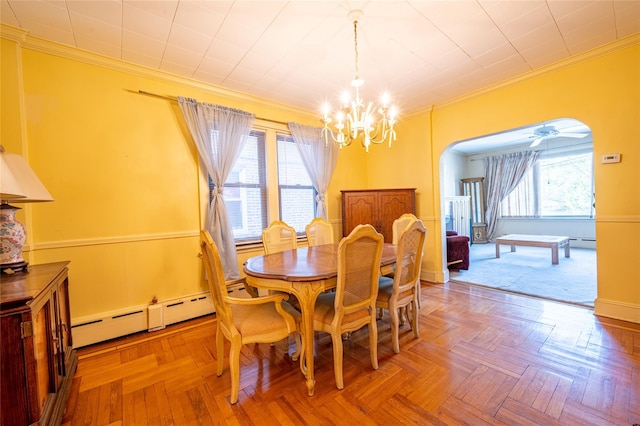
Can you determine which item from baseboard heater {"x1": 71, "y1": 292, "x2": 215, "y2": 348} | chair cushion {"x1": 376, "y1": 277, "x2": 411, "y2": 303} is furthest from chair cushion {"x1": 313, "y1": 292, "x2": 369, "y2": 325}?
baseboard heater {"x1": 71, "y1": 292, "x2": 215, "y2": 348}

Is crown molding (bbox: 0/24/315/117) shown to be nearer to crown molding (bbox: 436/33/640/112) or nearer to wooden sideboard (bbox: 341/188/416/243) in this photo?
wooden sideboard (bbox: 341/188/416/243)

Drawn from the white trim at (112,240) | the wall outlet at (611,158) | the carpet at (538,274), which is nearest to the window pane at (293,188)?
the white trim at (112,240)

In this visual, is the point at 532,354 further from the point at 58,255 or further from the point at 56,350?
the point at 58,255

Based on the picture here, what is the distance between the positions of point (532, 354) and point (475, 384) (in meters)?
0.69

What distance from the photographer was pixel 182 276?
112 inches

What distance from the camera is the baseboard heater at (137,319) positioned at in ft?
7.63

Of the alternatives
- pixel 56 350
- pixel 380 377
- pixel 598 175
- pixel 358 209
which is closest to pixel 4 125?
pixel 56 350

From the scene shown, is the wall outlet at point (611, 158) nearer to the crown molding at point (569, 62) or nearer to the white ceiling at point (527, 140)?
the crown molding at point (569, 62)

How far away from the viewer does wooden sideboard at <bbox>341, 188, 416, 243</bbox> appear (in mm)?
3889

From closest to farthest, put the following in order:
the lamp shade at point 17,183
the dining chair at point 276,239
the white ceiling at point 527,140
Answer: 1. the lamp shade at point 17,183
2. the dining chair at point 276,239
3. the white ceiling at point 527,140

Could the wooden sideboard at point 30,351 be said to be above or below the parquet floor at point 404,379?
above

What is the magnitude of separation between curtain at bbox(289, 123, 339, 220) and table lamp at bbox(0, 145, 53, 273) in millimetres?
2712

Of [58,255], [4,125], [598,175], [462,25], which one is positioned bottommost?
[58,255]

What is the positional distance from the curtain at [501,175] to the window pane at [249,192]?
6925 millimetres
